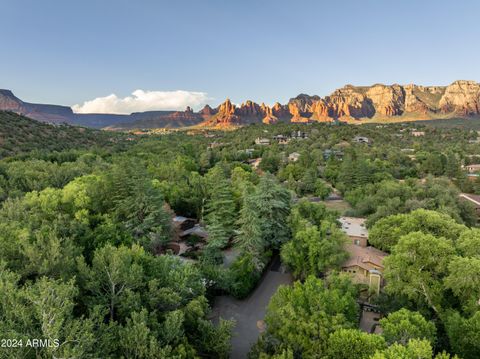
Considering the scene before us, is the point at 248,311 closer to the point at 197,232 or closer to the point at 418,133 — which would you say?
the point at 197,232

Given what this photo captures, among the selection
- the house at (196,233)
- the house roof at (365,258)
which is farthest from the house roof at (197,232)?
the house roof at (365,258)

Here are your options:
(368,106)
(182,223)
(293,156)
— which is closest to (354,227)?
(182,223)

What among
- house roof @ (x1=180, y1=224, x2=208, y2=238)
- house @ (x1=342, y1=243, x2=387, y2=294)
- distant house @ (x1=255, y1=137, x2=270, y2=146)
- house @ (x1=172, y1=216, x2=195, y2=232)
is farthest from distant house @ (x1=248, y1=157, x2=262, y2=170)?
house @ (x1=342, y1=243, x2=387, y2=294)

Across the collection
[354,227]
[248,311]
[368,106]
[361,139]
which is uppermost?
[368,106]

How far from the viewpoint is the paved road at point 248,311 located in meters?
16.3

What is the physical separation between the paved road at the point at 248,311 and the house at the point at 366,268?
4.90 metres

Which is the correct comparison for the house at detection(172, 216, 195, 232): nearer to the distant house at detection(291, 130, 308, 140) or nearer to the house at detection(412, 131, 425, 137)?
the distant house at detection(291, 130, 308, 140)

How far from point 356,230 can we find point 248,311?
14018 mm

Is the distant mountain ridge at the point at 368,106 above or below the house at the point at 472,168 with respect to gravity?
above

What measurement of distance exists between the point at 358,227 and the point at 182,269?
19.0m

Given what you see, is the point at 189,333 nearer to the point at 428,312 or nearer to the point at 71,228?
the point at 71,228

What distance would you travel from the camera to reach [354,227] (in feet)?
94.0

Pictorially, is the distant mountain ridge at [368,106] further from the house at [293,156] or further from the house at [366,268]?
the house at [366,268]

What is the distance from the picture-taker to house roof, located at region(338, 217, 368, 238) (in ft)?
87.5
